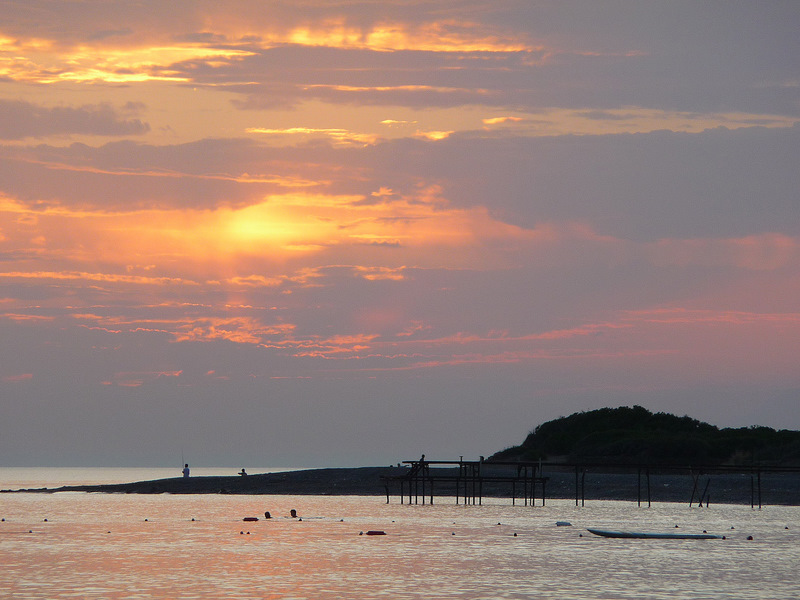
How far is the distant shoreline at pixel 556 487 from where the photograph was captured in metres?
84.4

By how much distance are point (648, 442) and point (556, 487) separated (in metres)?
22.5

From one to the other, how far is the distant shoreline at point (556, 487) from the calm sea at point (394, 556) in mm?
17620

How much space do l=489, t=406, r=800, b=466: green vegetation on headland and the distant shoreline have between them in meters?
5.65

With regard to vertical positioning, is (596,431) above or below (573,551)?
above

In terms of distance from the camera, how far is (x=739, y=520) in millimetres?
60031

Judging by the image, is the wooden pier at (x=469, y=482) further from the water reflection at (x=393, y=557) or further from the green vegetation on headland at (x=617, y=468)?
the water reflection at (x=393, y=557)

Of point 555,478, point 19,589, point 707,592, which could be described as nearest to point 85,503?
point 555,478

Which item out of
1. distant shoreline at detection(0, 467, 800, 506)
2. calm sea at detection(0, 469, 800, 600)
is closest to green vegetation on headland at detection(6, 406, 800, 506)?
distant shoreline at detection(0, 467, 800, 506)

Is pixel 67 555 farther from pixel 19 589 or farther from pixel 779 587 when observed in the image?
pixel 779 587

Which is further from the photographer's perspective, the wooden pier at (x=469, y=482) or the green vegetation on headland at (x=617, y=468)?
the green vegetation on headland at (x=617, y=468)

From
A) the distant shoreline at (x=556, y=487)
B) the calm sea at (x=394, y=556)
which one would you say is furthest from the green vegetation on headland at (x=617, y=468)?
the calm sea at (x=394, y=556)

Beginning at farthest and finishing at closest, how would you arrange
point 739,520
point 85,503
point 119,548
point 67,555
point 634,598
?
1. point 85,503
2. point 739,520
3. point 119,548
4. point 67,555
5. point 634,598

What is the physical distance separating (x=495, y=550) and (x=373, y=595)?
13327mm

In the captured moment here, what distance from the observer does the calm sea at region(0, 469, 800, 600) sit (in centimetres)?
2981
